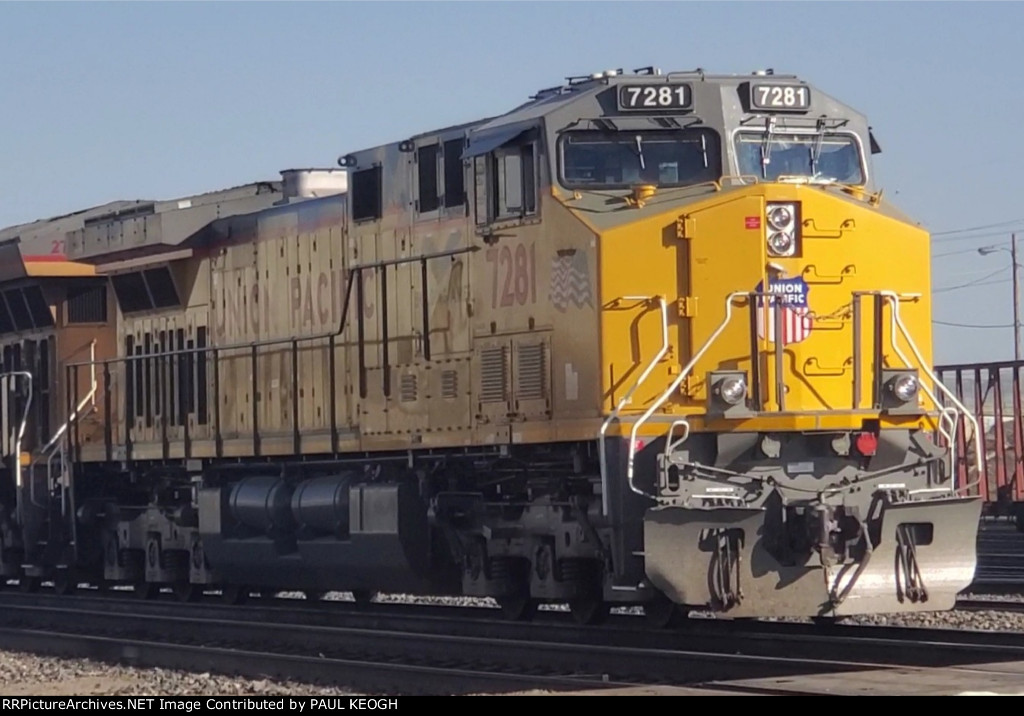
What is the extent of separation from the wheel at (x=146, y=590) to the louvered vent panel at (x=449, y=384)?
653 centimetres

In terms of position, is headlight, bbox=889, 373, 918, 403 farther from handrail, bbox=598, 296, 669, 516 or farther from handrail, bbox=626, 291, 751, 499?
handrail, bbox=598, 296, 669, 516

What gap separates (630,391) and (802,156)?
7.56ft

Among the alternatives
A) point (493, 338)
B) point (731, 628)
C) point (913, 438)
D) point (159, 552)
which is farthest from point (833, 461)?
point (159, 552)

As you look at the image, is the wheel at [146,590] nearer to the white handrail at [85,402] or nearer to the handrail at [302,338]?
the white handrail at [85,402]

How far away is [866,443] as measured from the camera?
39.3 ft

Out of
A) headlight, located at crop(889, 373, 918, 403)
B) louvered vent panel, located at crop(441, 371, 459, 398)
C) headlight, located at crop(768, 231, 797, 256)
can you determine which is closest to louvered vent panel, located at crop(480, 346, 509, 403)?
louvered vent panel, located at crop(441, 371, 459, 398)

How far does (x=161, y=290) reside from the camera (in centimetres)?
1864

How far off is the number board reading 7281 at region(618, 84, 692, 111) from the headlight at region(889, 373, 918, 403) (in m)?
2.44

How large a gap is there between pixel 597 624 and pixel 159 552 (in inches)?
262

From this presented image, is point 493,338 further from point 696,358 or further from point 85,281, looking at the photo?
→ point 85,281

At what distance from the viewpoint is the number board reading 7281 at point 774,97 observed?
12.7 meters

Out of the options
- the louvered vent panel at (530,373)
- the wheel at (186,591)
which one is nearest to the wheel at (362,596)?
the wheel at (186,591)

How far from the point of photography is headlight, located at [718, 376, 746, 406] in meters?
11.8

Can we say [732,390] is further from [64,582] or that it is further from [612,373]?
[64,582]
